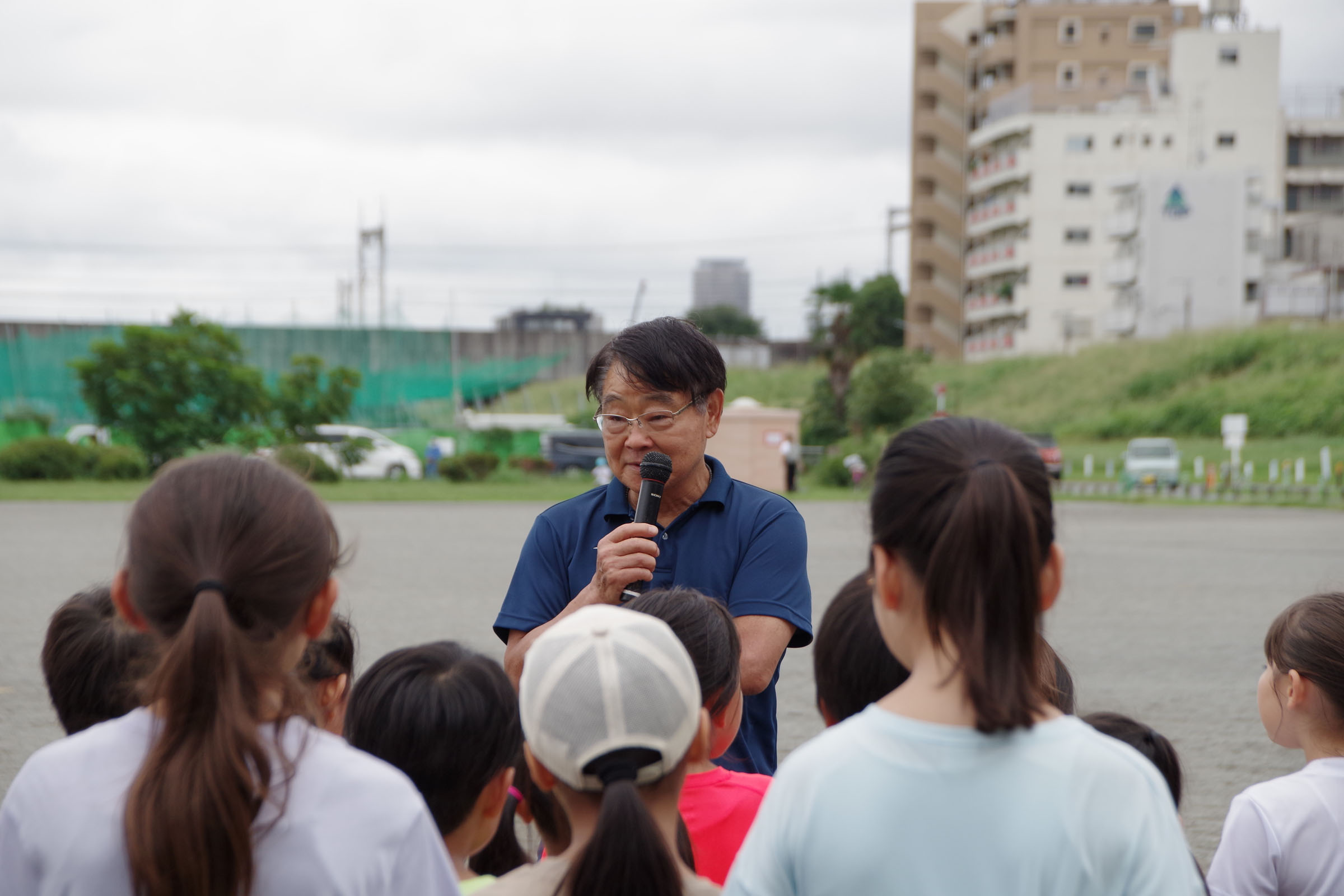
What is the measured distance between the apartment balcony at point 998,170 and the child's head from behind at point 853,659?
66.9m

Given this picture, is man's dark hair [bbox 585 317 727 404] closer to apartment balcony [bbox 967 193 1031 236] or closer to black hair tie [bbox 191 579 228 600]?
black hair tie [bbox 191 579 228 600]

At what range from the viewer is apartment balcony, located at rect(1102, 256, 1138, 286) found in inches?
2362

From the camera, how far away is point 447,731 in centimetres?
203

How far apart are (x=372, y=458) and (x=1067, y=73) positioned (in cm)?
4999

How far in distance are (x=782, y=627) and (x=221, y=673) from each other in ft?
4.41

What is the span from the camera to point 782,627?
8.70ft

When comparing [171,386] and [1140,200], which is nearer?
[171,386]

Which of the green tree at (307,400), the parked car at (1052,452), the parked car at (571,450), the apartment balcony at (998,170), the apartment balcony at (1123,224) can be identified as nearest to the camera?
the green tree at (307,400)

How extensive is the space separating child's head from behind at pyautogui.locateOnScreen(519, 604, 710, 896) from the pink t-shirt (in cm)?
56

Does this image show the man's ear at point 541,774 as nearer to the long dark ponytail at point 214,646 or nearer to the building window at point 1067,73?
the long dark ponytail at point 214,646

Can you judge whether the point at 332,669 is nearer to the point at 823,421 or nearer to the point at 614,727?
the point at 614,727

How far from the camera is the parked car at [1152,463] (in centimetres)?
3178

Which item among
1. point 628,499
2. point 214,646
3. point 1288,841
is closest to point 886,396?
point 628,499

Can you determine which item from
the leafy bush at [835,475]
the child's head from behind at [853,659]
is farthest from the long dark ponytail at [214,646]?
the leafy bush at [835,475]
